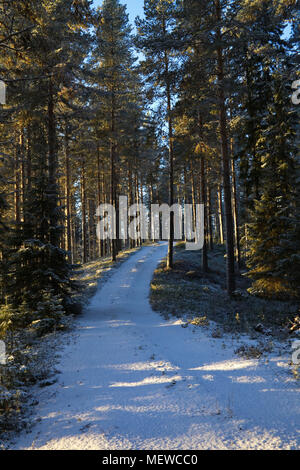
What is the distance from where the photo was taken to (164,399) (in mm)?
4777

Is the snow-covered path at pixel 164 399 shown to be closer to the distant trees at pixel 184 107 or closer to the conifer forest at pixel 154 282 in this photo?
the conifer forest at pixel 154 282

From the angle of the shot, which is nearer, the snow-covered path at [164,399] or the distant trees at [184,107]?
the snow-covered path at [164,399]

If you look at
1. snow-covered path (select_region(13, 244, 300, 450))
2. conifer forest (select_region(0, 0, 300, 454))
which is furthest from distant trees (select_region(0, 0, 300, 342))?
snow-covered path (select_region(13, 244, 300, 450))

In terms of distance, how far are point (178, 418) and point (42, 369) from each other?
12.8ft

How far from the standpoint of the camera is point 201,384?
17.4ft

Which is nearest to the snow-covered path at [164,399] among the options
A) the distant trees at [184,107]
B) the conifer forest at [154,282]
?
the conifer forest at [154,282]

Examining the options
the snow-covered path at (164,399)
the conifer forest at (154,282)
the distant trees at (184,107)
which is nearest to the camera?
the snow-covered path at (164,399)

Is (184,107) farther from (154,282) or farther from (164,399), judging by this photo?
(164,399)

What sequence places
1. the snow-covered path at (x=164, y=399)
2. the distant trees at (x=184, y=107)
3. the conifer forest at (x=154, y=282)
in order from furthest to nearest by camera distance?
the distant trees at (x=184, y=107) < the conifer forest at (x=154, y=282) < the snow-covered path at (x=164, y=399)

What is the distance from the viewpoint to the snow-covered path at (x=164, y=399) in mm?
3719

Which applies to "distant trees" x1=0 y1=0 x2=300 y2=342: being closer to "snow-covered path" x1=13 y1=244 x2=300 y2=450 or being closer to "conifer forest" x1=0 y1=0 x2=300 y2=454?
"conifer forest" x1=0 y1=0 x2=300 y2=454

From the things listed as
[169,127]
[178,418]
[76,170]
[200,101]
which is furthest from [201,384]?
[76,170]

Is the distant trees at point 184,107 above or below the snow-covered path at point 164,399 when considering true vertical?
above
